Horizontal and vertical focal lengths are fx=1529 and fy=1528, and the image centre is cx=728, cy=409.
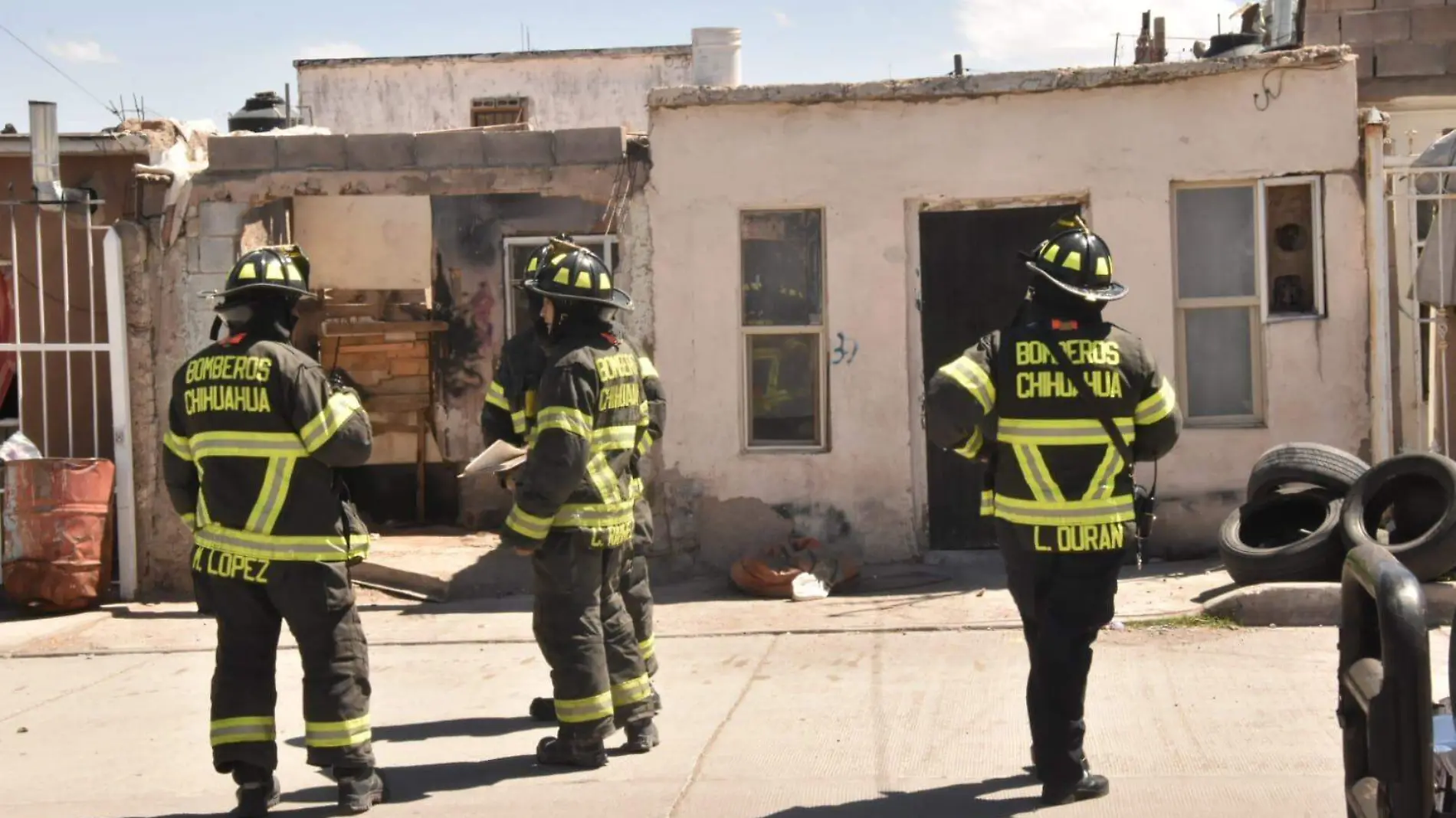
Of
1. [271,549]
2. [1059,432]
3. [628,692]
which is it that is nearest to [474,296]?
[628,692]

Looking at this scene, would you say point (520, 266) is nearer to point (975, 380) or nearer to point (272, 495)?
point (272, 495)

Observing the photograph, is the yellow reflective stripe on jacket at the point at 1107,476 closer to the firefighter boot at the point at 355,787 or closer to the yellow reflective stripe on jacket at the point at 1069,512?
the yellow reflective stripe on jacket at the point at 1069,512

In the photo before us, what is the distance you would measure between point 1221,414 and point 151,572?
739 cm

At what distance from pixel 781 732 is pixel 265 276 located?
2.80 meters

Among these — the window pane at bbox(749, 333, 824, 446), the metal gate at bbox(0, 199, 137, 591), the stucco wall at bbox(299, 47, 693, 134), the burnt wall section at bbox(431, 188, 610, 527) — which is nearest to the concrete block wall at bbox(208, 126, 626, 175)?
the metal gate at bbox(0, 199, 137, 591)

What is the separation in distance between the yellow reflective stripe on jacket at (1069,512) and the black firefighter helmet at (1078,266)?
27.3 inches

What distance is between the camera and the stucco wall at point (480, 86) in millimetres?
24406

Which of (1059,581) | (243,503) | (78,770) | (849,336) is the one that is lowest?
(78,770)

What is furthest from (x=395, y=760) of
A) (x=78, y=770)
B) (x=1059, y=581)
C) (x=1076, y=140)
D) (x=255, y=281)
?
(x=1076, y=140)

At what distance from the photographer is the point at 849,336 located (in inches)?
414

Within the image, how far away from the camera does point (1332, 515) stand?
28.4 feet

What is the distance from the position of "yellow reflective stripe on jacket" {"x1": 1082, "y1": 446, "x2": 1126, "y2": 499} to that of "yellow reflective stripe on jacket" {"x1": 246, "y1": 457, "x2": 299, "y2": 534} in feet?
9.02

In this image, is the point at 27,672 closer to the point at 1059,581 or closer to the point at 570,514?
the point at 570,514

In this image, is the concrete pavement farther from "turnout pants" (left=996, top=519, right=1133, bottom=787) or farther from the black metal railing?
the black metal railing
